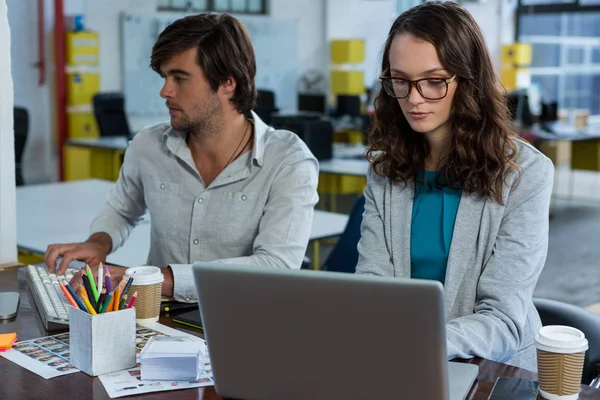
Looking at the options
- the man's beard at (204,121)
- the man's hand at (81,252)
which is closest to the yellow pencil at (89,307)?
the man's hand at (81,252)

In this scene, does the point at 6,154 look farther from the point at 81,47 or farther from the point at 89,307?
the point at 81,47

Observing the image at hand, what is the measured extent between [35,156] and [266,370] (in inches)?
295

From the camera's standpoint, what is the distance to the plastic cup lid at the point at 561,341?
1.23 m

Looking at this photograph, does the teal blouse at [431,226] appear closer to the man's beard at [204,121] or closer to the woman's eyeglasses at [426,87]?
the woman's eyeglasses at [426,87]

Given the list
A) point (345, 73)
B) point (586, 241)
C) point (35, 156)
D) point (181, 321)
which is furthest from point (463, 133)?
point (345, 73)

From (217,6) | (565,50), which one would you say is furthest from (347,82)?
(565,50)

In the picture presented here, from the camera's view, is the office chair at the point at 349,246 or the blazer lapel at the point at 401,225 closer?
the blazer lapel at the point at 401,225

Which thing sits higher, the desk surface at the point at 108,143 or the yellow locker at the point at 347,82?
the yellow locker at the point at 347,82

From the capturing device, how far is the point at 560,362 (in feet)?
4.09

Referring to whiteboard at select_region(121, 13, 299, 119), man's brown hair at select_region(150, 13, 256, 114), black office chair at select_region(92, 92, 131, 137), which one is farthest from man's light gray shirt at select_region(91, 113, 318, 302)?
whiteboard at select_region(121, 13, 299, 119)

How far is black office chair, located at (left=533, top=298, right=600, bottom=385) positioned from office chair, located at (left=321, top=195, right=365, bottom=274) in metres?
0.66

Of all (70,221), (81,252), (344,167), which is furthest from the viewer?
(344,167)

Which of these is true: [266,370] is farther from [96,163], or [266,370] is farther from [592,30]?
[592,30]

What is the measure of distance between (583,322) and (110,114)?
611 centimetres
